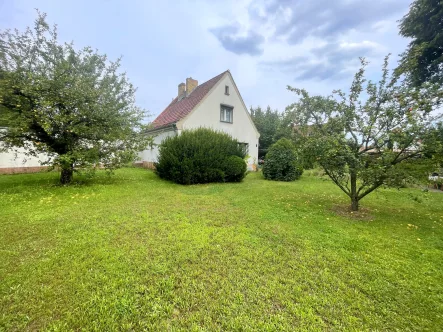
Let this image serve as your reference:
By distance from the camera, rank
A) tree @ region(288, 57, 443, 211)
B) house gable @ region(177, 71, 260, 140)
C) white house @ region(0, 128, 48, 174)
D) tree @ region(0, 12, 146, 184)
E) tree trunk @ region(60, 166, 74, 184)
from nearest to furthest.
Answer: tree @ region(288, 57, 443, 211) → tree @ region(0, 12, 146, 184) → tree trunk @ region(60, 166, 74, 184) → white house @ region(0, 128, 48, 174) → house gable @ region(177, 71, 260, 140)

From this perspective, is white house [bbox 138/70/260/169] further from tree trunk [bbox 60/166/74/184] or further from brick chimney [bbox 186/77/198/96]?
tree trunk [bbox 60/166/74/184]

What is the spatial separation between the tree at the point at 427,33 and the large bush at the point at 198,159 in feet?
26.2

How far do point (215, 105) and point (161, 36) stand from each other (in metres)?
5.25

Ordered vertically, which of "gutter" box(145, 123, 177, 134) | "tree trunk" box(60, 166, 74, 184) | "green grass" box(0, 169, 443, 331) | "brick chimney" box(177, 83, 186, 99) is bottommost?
"green grass" box(0, 169, 443, 331)

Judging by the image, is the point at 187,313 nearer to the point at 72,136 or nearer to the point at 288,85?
the point at 288,85

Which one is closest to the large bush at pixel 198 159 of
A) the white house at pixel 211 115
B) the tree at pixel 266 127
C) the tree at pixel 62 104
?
the tree at pixel 62 104

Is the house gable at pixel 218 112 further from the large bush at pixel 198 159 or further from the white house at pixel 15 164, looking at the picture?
the white house at pixel 15 164

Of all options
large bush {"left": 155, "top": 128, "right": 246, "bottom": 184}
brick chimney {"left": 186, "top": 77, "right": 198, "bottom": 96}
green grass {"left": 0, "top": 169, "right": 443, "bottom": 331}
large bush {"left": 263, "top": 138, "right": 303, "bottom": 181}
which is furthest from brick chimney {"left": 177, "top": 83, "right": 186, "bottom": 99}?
green grass {"left": 0, "top": 169, "right": 443, "bottom": 331}

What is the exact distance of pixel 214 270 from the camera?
2623 mm

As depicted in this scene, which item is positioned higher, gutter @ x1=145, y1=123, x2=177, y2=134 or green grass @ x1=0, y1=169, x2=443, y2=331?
gutter @ x1=145, y1=123, x2=177, y2=134

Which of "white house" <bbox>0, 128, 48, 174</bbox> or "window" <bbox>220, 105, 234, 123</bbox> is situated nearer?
"white house" <bbox>0, 128, 48, 174</bbox>

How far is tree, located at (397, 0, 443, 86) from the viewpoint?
7.92m

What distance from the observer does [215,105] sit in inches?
556

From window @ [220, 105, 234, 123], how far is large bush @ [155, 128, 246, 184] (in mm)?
4627
